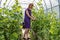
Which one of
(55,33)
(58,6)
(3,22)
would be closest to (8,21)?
(3,22)

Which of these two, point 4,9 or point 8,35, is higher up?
point 4,9

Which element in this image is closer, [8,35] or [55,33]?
[55,33]

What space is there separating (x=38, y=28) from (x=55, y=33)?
3639 millimetres

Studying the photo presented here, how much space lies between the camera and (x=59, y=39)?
4.73 metres

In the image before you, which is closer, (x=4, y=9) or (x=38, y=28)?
(x=4, y=9)

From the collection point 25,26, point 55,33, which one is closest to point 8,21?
point 55,33

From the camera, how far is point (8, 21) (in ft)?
17.3

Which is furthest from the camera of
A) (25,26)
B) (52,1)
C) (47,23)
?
(52,1)

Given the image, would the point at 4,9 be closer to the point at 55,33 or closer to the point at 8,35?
the point at 8,35

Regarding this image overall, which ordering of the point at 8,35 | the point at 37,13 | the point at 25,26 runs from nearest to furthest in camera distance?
1. the point at 8,35
2. the point at 25,26
3. the point at 37,13

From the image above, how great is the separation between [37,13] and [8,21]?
345 cm

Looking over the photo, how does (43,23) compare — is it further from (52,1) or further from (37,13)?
(52,1)

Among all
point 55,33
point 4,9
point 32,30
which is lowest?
point 32,30

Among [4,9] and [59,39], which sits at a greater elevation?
[4,9]
